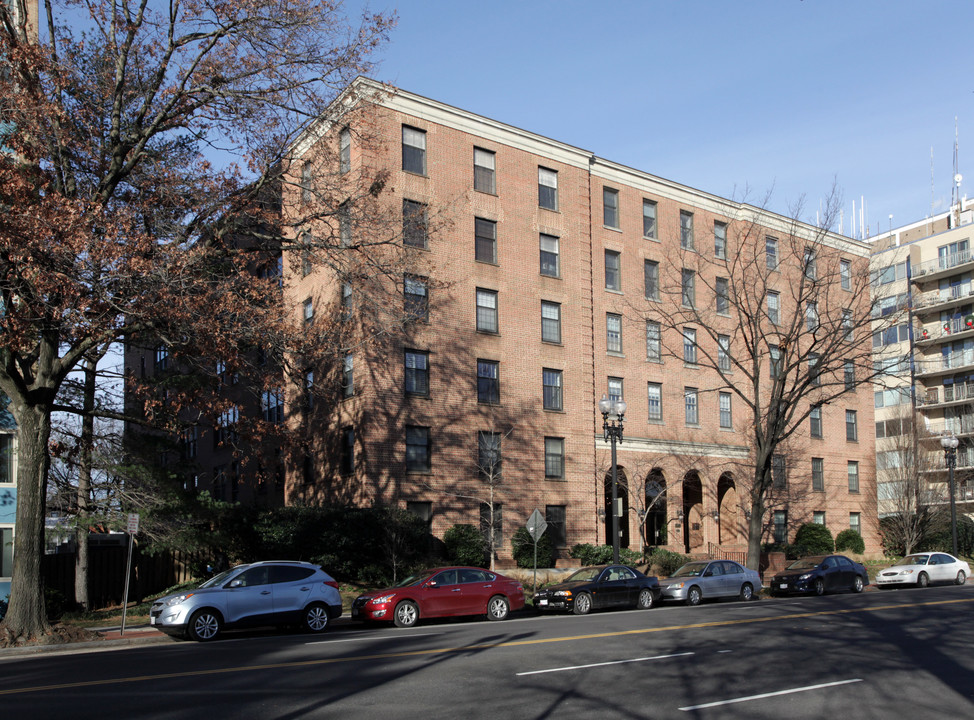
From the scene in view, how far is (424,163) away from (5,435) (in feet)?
58.6

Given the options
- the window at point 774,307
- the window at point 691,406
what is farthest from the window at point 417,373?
the window at point 774,307

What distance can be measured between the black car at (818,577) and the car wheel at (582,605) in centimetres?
999

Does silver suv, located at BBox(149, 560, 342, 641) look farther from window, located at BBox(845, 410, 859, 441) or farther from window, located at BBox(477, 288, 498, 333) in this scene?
window, located at BBox(845, 410, 859, 441)

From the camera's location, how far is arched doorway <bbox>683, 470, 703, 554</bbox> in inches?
1711

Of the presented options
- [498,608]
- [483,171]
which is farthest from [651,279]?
[498,608]

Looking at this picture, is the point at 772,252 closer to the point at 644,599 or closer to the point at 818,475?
the point at 818,475

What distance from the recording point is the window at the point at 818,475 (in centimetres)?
4850

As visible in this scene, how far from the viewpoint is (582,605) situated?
78.0 ft

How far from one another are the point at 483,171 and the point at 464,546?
15.2 m

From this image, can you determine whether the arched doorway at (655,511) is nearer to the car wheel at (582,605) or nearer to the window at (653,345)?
the window at (653,345)

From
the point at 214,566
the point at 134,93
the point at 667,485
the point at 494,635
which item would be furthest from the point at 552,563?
the point at 134,93

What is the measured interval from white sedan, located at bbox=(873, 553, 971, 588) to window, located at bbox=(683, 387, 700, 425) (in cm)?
1085

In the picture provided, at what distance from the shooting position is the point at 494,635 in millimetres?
17312

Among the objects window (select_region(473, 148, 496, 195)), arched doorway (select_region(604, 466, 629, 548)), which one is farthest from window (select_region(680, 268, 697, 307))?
→ window (select_region(473, 148, 496, 195))
